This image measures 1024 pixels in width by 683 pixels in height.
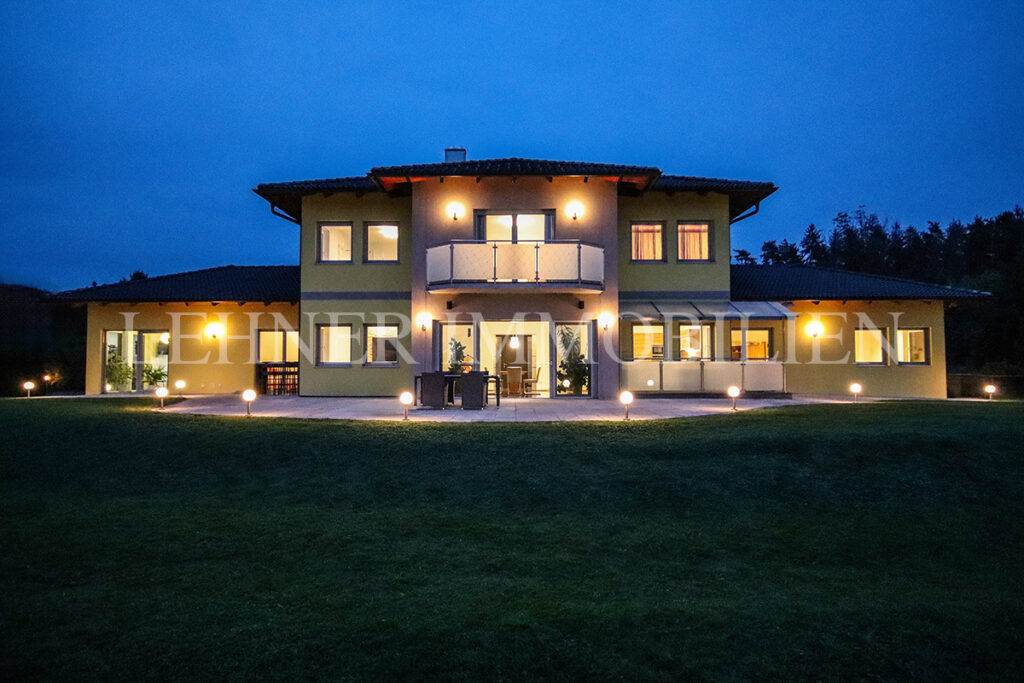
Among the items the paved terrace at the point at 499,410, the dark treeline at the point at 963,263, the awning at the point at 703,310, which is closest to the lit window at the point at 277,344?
the paved terrace at the point at 499,410

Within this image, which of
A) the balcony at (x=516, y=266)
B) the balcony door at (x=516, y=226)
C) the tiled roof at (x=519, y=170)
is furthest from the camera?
the balcony door at (x=516, y=226)

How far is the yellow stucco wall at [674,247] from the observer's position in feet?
62.9

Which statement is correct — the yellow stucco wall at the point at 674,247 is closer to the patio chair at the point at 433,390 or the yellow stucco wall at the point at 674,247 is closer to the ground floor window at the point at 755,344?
the ground floor window at the point at 755,344

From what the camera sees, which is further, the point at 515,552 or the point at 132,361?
the point at 132,361

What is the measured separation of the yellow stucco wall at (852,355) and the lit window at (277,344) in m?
15.8

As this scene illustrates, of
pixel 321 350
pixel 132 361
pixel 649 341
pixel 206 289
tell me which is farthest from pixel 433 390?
pixel 132 361

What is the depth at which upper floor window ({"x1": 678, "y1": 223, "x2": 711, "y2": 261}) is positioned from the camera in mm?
19344

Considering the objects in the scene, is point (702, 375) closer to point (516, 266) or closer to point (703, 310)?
point (703, 310)

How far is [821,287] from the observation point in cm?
2048

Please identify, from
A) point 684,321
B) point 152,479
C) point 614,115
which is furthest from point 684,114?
point 152,479

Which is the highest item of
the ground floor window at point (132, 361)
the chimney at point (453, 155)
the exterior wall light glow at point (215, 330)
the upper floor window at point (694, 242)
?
the chimney at point (453, 155)

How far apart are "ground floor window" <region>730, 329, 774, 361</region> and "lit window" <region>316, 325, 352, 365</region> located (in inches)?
465

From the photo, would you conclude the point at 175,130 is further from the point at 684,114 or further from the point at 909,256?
the point at 909,256

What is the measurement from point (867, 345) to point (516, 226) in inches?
468
